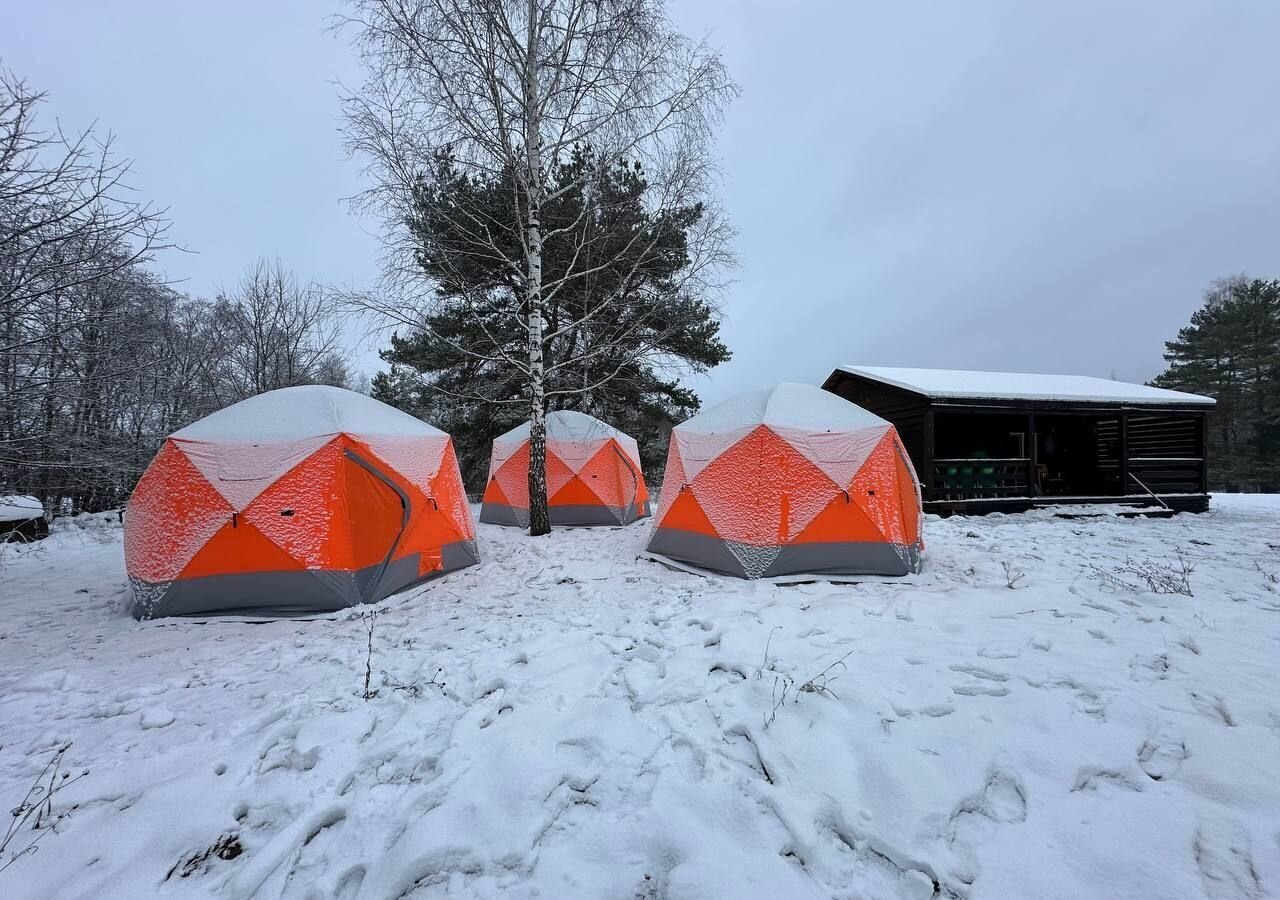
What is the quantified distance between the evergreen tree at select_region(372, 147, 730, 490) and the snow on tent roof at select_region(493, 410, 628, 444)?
0.75 m

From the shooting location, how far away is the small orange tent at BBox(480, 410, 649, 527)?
375 inches

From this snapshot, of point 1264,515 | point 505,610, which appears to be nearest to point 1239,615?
point 505,610

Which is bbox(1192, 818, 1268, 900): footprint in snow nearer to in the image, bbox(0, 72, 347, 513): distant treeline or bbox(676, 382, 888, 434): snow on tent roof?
bbox(676, 382, 888, 434): snow on tent roof

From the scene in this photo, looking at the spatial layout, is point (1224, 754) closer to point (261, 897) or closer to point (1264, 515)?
point (261, 897)

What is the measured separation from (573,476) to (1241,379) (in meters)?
32.3

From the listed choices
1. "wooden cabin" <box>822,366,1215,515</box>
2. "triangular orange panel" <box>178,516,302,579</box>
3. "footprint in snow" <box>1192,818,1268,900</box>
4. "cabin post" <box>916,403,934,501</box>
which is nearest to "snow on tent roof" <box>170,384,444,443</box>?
"triangular orange panel" <box>178,516,302,579</box>

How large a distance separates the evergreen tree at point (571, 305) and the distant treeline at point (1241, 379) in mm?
26401

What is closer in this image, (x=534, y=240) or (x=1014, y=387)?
(x=534, y=240)

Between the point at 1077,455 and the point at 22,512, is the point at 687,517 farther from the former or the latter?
the point at 1077,455

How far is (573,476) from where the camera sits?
9500 mm

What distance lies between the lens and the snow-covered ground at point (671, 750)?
154 centimetres

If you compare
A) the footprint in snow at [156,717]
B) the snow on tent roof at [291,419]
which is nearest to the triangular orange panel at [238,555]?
the snow on tent roof at [291,419]

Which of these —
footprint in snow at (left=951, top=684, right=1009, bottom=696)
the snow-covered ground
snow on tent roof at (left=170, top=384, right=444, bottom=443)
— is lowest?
the snow-covered ground

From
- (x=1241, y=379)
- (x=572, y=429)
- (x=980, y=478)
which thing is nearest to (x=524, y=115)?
(x=572, y=429)
